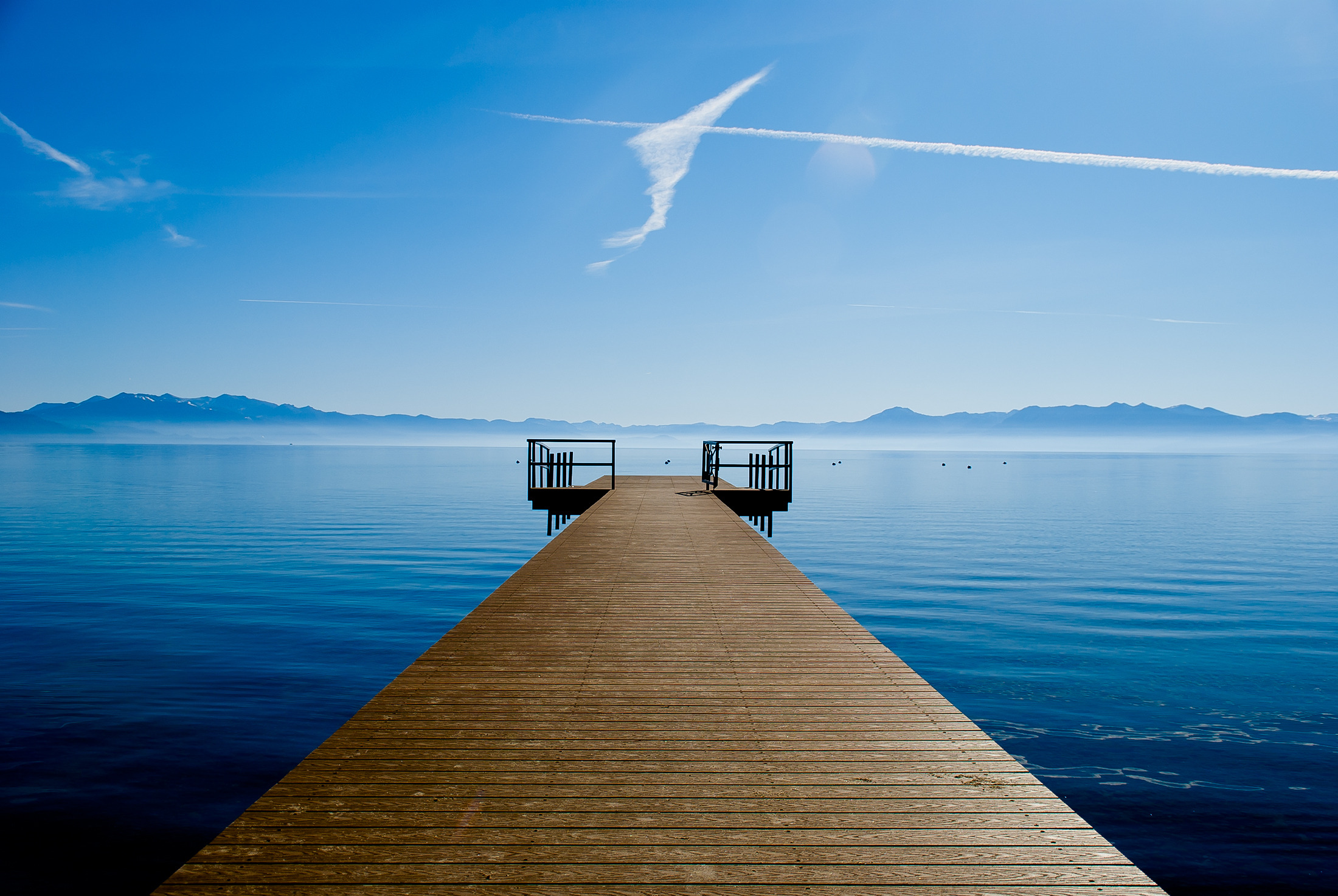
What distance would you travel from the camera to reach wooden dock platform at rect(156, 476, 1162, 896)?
3199 mm

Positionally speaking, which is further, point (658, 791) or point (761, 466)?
point (761, 466)

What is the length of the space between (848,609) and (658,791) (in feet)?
48.3

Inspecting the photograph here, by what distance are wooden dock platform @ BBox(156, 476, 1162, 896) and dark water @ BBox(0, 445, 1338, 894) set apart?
12.9 feet

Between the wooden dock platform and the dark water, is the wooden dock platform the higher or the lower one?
the higher one

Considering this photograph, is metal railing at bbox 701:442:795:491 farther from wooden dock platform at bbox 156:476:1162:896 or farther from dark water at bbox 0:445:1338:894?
wooden dock platform at bbox 156:476:1162:896

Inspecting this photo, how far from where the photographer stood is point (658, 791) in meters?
3.93

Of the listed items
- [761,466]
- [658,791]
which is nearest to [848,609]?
[761,466]

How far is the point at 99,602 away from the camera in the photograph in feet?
55.1

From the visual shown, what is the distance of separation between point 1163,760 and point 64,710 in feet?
48.7

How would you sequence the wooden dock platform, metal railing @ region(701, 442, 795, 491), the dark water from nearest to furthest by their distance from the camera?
1. the wooden dock platform
2. the dark water
3. metal railing @ region(701, 442, 795, 491)

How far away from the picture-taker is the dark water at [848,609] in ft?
24.2

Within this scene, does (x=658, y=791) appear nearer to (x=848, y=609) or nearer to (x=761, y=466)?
(x=848, y=609)

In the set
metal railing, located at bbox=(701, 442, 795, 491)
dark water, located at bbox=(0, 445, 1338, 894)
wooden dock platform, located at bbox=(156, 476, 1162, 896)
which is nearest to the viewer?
wooden dock platform, located at bbox=(156, 476, 1162, 896)

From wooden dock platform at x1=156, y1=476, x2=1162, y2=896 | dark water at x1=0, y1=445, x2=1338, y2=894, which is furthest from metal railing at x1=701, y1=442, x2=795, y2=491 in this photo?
wooden dock platform at x1=156, y1=476, x2=1162, y2=896
